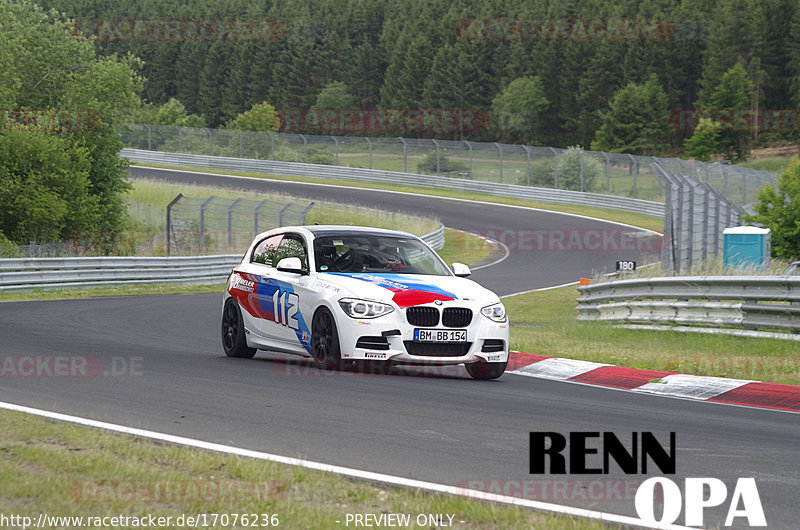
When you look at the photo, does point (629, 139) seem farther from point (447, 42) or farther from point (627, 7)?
point (447, 42)

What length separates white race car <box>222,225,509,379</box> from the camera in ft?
33.8

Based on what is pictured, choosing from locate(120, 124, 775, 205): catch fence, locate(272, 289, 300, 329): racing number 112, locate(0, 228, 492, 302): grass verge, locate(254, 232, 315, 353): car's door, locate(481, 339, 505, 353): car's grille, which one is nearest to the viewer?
locate(481, 339, 505, 353): car's grille

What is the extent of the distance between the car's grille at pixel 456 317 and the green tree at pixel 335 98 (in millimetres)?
110046

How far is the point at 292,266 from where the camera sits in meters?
11.1

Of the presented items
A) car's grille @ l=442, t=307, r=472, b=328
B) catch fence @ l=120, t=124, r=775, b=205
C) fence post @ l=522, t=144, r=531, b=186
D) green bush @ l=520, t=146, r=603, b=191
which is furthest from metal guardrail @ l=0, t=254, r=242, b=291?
green bush @ l=520, t=146, r=603, b=191

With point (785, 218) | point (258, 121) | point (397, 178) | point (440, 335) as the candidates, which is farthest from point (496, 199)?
point (440, 335)

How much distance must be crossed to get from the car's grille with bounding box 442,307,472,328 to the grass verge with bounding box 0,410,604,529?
4.32 m

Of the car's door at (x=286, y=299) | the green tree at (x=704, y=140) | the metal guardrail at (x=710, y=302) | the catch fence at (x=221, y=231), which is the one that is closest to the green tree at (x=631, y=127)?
the green tree at (x=704, y=140)

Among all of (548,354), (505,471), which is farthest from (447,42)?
(505,471)

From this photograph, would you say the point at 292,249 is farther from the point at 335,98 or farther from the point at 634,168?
the point at 335,98

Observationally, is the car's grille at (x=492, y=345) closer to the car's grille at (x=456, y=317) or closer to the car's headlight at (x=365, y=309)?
the car's grille at (x=456, y=317)

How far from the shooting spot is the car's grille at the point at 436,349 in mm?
10312

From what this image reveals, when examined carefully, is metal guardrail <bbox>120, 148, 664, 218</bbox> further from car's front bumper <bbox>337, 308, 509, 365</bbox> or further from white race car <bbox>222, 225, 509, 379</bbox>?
car's front bumper <bbox>337, 308, 509, 365</bbox>

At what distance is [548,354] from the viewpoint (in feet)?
44.3
